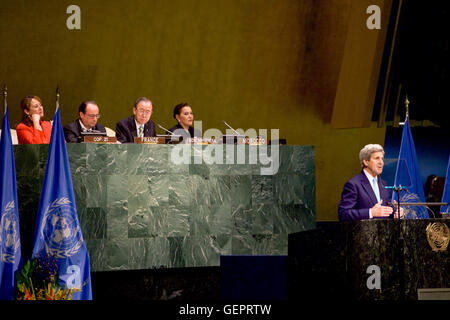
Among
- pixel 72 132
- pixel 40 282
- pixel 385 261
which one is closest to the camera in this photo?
pixel 385 261

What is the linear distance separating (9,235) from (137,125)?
6.27 feet

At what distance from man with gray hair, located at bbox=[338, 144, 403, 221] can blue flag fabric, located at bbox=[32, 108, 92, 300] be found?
2312 mm

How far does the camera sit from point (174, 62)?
10.1 metres

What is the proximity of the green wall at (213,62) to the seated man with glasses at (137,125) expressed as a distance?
2.68 m

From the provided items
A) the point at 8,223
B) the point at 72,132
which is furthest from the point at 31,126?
the point at 8,223

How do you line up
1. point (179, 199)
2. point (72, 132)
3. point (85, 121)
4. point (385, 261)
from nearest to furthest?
point (385, 261)
point (179, 199)
point (72, 132)
point (85, 121)

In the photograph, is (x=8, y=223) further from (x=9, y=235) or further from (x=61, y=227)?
(x=61, y=227)

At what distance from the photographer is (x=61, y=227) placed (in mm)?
5930

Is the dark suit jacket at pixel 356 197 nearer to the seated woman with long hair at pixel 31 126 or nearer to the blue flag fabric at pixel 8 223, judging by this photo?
the blue flag fabric at pixel 8 223

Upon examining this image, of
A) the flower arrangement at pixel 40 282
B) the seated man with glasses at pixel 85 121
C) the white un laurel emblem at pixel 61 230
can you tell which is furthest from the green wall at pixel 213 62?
→ the flower arrangement at pixel 40 282

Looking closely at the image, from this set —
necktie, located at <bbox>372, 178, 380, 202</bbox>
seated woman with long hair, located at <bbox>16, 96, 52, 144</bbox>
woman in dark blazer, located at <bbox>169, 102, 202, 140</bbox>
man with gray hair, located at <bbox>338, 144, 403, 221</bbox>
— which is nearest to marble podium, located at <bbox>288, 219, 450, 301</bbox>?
man with gray hair, located at <bbox>338, 144, 403, 221</bbox>

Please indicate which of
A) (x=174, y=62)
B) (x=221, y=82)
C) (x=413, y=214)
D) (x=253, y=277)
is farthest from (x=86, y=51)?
(x=413, y=214)

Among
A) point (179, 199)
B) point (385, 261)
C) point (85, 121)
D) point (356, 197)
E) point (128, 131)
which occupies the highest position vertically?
point (85, 121)

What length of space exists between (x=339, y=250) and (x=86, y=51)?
6.09 metres
